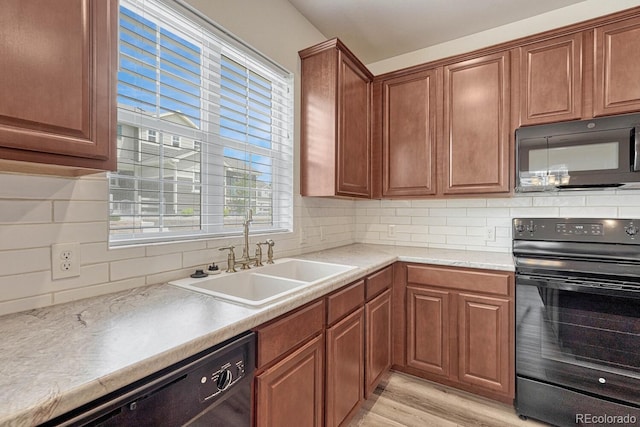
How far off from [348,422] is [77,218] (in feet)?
5.35

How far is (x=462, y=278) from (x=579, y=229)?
82 centimetres

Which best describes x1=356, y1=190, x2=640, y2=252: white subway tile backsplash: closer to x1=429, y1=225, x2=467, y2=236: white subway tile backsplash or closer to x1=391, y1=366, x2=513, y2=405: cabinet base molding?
x1=429, y1=225, x2=467, y2=236: white subway tile backsplash

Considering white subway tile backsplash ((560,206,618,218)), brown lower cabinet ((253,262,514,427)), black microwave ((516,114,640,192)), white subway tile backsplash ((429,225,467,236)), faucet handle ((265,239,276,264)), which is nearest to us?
brown lower cabinet ((253,262,514,427))

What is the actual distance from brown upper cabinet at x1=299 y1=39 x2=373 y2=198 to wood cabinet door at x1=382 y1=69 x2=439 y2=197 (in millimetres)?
310

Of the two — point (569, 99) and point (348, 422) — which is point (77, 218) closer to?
point (348, 422)

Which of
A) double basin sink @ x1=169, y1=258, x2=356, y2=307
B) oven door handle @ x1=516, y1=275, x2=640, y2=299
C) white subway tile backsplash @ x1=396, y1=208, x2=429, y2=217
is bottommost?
oven door handle @ x1=516, y1=275, x2=640, y2=299

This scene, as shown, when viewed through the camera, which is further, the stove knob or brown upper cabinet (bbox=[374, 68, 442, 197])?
brown upper cabinet (bbox=[374, 68, 442, 197])

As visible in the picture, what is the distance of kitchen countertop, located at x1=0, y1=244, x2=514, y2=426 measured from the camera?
0.57 m

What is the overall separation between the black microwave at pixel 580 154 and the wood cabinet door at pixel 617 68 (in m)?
0.09

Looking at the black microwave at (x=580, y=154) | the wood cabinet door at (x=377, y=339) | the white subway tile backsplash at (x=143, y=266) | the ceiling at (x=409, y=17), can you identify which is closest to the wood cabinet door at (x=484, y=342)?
the wood cabinet door at (x=377, y=339)

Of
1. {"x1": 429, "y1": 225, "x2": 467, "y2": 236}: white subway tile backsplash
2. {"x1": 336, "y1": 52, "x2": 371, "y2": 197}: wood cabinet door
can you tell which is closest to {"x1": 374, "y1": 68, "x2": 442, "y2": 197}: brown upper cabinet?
{"x1": 336, "y1": 52, "x2": 371, "y2": 197}: wood cabinet door

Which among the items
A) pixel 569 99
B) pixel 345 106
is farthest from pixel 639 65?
pixel 345 106

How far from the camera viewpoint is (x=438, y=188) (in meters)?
2.35

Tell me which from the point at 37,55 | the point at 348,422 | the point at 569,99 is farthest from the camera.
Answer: the point at 569,99
